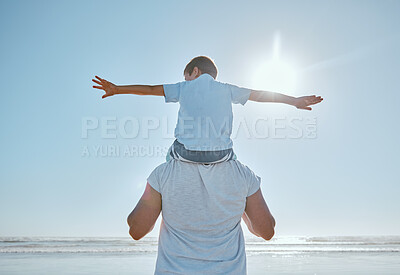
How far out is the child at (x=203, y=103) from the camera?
158 centimetres

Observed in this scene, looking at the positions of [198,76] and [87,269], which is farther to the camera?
[87,269]

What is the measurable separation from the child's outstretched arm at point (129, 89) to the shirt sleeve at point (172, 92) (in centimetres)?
2

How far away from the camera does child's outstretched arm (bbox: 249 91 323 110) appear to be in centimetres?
182

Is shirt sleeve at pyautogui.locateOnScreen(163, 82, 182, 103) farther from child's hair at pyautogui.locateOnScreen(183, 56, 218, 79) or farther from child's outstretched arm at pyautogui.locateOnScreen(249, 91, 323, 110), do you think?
child's outstretched arm at pyautogui.locateOnScreen(249, 91, 323, 110)

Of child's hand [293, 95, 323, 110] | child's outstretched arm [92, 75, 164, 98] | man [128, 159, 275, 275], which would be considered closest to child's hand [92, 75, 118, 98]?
child's outstretched arm [92, 75, 164, 98]

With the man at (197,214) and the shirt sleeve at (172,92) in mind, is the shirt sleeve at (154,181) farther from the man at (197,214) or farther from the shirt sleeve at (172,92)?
the shirt sleeve at (172,92)

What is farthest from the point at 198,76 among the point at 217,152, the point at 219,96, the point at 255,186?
the point at 255,186

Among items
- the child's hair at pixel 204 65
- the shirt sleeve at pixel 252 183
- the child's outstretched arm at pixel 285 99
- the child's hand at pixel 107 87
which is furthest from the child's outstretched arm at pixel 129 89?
the shirt sleeve at pixel 252 183

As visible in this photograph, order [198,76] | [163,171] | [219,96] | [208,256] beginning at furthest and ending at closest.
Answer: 1. [198,76]
2. [219,96]
3. [163,171]
4. [208,256]

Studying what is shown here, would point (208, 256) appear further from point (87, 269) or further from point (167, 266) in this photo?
point (87, 269)

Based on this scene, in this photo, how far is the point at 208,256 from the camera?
1458mm

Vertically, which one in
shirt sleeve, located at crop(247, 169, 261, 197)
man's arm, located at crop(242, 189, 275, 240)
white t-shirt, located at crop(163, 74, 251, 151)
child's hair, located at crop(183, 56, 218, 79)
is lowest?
man's arm, located at crop(242, 189, 275, 240)

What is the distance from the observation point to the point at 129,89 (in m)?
1.75

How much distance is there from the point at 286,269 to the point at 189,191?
26.0 ft
